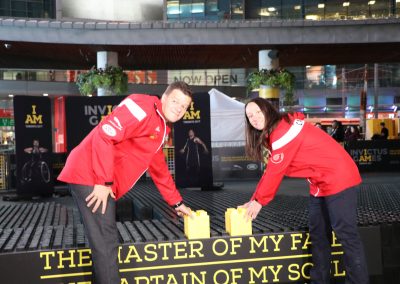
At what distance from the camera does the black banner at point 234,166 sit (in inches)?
578

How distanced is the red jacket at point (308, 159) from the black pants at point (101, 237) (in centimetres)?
116

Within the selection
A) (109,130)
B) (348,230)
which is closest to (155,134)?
(109,130)

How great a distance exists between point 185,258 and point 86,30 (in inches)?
523

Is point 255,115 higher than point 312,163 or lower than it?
higher

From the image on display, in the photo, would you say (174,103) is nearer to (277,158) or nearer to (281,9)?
(277,158)

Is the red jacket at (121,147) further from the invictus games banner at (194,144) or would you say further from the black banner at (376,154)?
the black banner at (376,154)

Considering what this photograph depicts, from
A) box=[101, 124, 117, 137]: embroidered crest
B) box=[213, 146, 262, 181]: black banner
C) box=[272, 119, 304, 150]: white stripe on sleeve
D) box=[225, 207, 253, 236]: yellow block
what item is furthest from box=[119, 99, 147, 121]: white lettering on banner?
box=[213, 146, 262, 181]: black banner

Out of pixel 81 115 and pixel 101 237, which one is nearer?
pixel 101 237

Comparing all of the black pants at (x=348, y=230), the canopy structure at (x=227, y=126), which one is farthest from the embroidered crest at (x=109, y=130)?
the canopy structure at (x=227, y=126)

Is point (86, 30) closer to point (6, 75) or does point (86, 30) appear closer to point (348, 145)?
point (348, 145)

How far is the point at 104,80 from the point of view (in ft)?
52.5

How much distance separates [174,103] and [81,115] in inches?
282

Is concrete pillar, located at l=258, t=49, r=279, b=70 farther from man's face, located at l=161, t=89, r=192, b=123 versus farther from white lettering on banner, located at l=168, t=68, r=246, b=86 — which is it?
white lettering on banner, located at l=168, t=68, r=246, b=86

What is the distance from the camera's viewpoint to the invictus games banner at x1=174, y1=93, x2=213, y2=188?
10.5 metres
